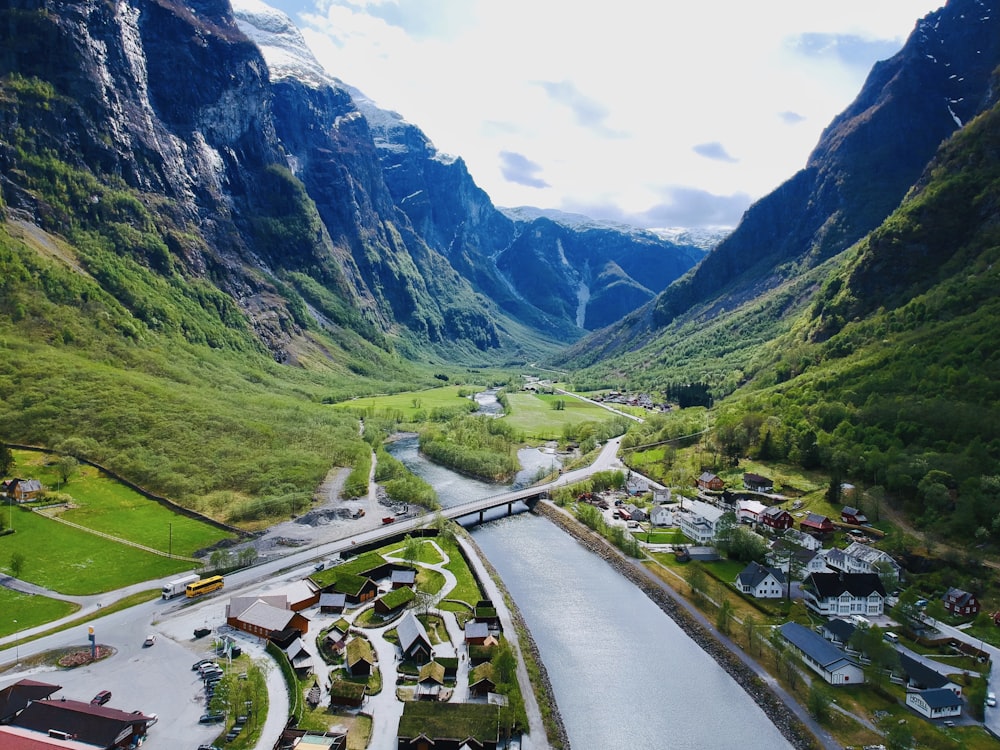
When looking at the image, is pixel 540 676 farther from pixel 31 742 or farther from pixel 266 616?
pixel 31 742

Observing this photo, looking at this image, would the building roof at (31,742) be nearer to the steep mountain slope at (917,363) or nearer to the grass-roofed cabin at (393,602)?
the grass-roofed cabin at (393,602)

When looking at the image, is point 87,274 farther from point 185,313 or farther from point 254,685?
point 254,685

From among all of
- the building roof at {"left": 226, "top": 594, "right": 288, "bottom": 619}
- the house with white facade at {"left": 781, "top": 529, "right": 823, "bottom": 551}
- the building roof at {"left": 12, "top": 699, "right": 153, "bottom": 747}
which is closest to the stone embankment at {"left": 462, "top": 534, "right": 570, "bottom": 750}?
the building roof at {"left": 226, "top": 594, "right": 288, "bottom": 619}

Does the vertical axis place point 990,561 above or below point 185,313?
below

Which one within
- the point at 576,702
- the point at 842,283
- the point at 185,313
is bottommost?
the point at 576,702

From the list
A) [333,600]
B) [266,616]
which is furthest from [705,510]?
[266,616]

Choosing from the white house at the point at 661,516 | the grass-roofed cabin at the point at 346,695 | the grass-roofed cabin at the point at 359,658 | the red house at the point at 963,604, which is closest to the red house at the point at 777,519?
the white house at the point at 661,516

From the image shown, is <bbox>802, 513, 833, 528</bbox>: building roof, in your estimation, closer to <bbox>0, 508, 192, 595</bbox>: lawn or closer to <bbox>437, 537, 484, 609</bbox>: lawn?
<bbox>437, 537, 484, 609</bbox>: lawn

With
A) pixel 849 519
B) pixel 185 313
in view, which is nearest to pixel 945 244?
pixel 849 519
